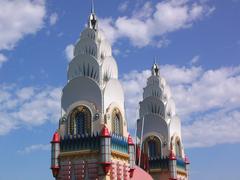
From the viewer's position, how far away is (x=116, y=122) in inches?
2154

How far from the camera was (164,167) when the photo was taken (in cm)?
6869

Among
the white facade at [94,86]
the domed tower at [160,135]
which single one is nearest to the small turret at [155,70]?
the domed tower at [160,135]

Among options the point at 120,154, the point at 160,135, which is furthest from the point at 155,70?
the point at 120,154

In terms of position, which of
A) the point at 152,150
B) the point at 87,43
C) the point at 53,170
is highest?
the point at 87,43

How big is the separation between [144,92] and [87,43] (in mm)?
20339

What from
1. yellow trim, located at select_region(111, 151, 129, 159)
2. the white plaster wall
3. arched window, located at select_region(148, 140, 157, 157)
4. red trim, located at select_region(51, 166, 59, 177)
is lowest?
red trim, located at select_region(51, 166, 59, 177)

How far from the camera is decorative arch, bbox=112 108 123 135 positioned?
53906 mm

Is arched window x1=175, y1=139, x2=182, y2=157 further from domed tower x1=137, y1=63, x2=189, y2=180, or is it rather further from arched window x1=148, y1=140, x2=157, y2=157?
arched window x1=148, y1=140, x2=157, y2=157

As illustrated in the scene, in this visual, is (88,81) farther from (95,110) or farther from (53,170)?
(53,170)

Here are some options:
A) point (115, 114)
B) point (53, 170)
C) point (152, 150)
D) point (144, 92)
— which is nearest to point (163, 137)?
point (152, 150)

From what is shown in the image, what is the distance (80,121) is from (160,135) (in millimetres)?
20161

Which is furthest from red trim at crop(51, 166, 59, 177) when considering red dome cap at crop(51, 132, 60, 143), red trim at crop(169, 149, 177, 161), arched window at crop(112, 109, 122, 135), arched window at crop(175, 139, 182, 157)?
arched window at crop(175, 139, 182, 157)

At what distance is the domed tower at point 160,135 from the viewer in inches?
2702

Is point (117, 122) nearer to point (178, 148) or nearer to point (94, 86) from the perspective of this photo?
point (94, 86)
